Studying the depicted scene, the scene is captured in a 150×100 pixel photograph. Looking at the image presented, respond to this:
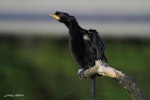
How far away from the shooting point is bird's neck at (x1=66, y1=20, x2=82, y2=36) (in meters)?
2.68

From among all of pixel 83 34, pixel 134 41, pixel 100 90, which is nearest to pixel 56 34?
pixel 134 41

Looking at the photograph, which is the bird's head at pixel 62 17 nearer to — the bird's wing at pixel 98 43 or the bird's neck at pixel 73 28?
the bird's neck at pixel 73 28

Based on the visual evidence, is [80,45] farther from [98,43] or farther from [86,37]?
[98,43]

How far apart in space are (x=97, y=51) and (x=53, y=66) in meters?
2.20

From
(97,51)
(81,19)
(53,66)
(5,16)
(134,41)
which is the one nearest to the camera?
(97,51)

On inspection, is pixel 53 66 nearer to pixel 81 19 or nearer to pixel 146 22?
pixel 81 19

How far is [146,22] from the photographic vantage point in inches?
260

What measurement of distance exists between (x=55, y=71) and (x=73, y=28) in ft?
6.51

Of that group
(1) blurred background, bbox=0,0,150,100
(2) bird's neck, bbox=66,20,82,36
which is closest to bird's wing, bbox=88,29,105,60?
(2) bird's neck, bbox=66,20,82,36

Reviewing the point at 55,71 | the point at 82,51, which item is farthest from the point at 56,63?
the point at 82,51

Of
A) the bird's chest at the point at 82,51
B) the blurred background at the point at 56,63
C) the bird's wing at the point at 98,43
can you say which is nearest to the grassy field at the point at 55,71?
the blurred background at the point at 56,63

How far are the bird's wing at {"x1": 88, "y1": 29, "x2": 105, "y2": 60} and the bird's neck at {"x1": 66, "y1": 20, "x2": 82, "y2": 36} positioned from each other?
132 millimetres

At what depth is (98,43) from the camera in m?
2.45

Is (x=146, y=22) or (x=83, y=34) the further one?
(x=146, y=22)
